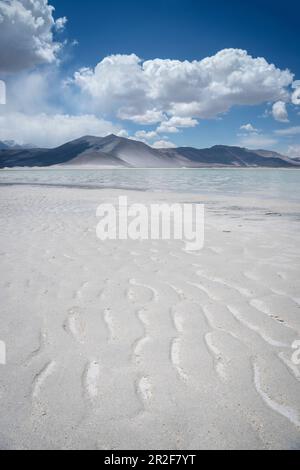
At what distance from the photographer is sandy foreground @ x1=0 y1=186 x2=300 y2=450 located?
6.19ft

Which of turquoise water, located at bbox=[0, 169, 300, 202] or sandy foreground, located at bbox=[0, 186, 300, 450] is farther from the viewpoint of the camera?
turquoise water, located at bbox=[0, 169, 300, 202]

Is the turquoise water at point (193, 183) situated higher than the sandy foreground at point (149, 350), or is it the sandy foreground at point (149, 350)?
the turquoise water at point (193, 183)

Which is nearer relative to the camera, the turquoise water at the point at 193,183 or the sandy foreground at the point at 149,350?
the sandy foreground at the point at 149,350

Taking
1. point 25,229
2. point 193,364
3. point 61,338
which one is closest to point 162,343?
point 193,364

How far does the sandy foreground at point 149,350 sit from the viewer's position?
1.89m

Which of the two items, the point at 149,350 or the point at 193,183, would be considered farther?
the point at 193,183

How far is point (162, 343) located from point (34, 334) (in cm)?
130

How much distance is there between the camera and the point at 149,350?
2646 mm

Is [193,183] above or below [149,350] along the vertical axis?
above

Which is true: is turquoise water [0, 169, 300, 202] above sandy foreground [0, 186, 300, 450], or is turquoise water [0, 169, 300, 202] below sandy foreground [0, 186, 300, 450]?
above

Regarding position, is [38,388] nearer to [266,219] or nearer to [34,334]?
[34,334]

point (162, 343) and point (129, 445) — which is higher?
Result: point (162, 343)

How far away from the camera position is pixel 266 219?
918cm
